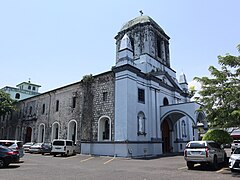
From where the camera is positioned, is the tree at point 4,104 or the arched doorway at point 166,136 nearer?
the arched doorway at point 166,136

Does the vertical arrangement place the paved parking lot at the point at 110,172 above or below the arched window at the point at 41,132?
below

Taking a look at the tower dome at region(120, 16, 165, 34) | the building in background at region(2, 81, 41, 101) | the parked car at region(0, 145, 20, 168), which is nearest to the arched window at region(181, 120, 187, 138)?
the tower dome at region(120, 16, 165, 34)

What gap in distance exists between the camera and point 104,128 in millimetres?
22422

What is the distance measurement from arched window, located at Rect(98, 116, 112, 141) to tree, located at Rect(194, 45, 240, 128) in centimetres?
1091

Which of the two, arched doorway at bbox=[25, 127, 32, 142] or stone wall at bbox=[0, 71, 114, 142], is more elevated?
stone wall at bbox=[0, 71, 114, 142]

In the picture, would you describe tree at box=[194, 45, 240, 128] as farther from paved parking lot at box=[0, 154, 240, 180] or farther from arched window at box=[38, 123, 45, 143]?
arched window at box=[38, 123, 45, 143]

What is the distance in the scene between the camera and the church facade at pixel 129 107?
20594 mm

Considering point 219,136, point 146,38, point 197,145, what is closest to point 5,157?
point 197,145

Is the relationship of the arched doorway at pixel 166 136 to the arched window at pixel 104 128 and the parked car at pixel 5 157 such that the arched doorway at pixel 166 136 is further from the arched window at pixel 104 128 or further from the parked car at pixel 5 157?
the parked car at pixel 5 157

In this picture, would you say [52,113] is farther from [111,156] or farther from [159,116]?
[159,116]

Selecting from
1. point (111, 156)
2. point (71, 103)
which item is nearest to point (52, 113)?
point (71, 103)

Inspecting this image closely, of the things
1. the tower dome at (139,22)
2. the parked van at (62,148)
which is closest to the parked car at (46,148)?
the parked van at (62,148)

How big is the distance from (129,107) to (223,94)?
31.8 feet

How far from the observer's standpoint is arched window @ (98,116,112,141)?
21.7 m
